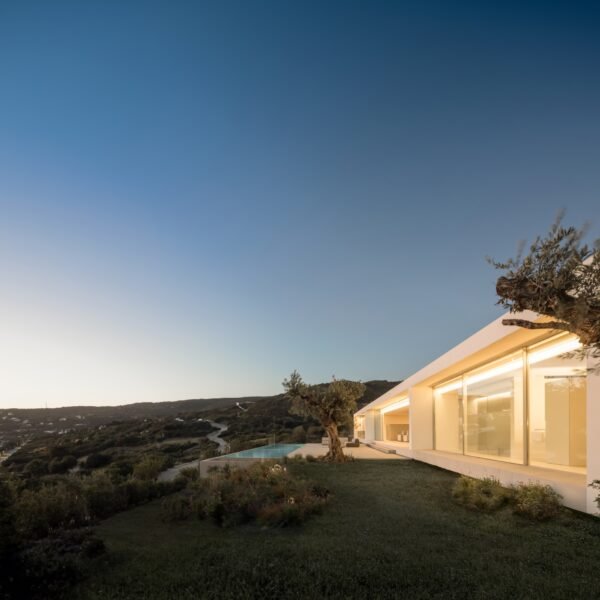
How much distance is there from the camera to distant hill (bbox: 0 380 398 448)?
56647mm

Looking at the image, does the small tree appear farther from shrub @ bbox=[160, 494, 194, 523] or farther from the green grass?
the green grass

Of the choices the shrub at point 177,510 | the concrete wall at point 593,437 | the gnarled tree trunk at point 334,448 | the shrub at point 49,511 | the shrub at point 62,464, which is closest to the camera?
the concrete wall at point 593,437

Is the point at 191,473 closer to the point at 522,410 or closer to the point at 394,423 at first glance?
the point at 522,410

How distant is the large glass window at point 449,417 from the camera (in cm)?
1579

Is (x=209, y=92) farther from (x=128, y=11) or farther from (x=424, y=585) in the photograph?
(x=424, y=585)

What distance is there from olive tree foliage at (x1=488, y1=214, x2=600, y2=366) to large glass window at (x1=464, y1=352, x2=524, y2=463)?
684 cm

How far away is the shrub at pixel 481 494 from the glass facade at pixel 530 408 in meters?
1.59

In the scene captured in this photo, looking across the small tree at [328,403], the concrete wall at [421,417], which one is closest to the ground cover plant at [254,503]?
the small tree at [328,403]

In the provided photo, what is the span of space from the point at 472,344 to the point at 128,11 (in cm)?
1339

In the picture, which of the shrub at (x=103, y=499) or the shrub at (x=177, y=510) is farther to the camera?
the shrub at (x=103, y=499)

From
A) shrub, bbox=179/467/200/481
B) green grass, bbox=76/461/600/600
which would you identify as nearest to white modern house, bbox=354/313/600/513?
green grass, bbox=76/461/600/600

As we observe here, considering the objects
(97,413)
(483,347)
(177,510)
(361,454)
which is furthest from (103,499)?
(97,413)

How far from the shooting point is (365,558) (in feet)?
19.6

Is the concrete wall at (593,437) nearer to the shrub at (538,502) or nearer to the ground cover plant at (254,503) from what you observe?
the shrub at (538,502)
